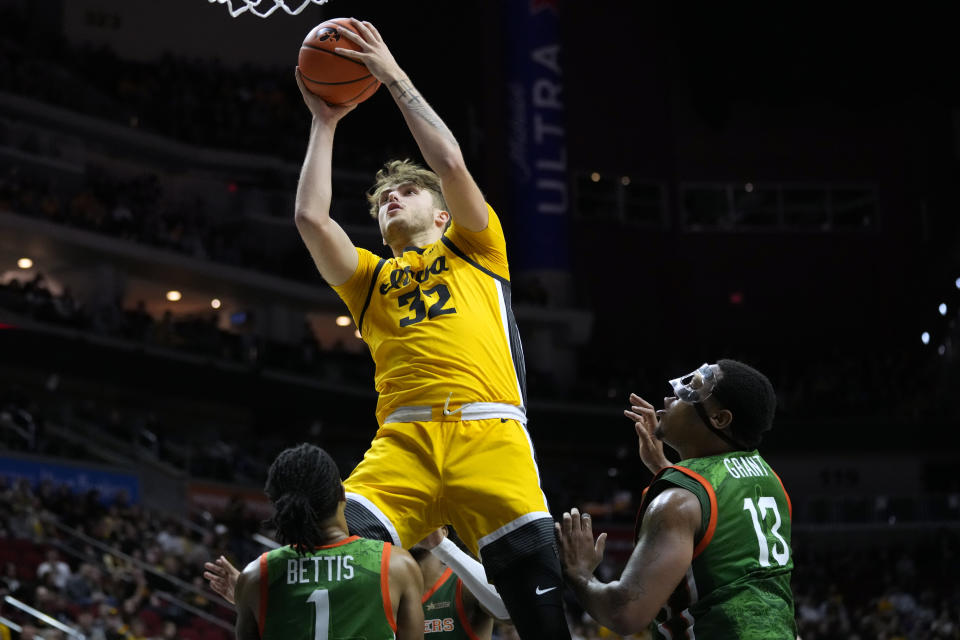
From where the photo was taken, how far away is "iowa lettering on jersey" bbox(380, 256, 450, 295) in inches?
181

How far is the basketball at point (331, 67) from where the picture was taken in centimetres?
455

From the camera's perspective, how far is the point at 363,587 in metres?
3.56

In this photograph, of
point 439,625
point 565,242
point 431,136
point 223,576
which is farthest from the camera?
→ point 565,242

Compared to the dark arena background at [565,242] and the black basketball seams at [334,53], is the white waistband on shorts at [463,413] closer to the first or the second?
the black basketball seams at [334,53]

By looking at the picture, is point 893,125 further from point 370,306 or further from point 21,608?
point 370,306

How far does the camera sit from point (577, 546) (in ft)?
12.6

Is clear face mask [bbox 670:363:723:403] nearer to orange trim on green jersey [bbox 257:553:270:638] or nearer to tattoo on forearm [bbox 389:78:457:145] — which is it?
tattoo on forearm [bbox 389:78:457:145]

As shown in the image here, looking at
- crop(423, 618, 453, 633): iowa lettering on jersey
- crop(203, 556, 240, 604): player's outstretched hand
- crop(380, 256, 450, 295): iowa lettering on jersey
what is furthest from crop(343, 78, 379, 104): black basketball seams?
crop(423, 618, 453, 633): iowa lettering on jersey

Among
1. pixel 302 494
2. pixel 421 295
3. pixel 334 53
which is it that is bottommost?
pixel 302 494

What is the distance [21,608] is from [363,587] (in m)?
9.06

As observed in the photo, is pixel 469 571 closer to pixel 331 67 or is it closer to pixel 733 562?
pixel 733 562

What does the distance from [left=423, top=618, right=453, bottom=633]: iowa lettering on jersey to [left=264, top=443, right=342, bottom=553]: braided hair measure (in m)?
2.07

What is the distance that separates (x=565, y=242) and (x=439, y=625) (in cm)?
2613

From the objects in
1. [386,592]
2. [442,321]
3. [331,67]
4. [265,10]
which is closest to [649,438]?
[442,321]
